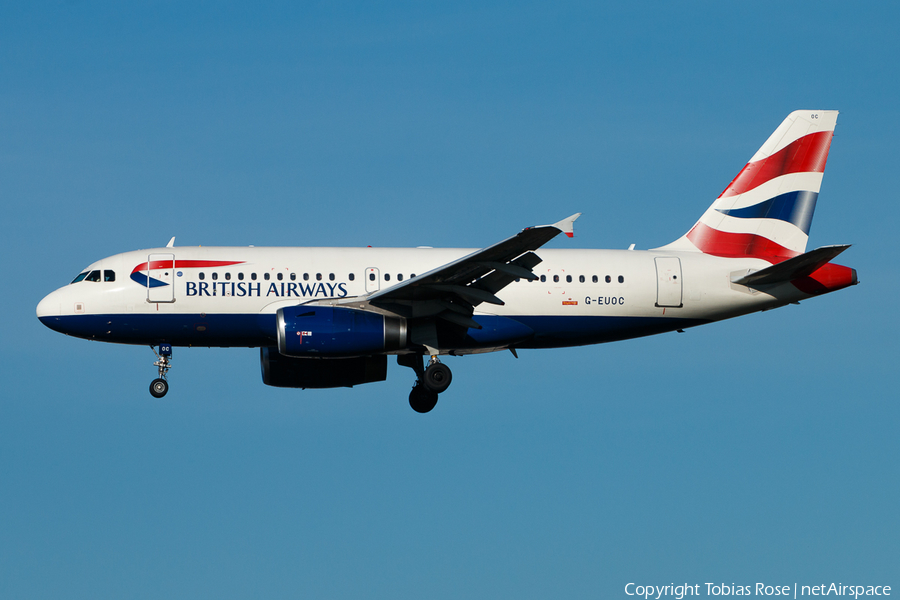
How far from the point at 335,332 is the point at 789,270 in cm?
1247

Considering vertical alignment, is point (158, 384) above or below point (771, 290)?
below

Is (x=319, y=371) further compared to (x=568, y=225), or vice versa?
(x=319, y=371)

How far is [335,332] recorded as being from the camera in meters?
27.9

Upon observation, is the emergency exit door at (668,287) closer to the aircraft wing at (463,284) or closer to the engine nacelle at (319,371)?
the aircraft wing at (463,284)

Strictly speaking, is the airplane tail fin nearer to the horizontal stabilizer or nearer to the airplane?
the airplane

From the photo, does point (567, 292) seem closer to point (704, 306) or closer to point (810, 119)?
point (704, 306)

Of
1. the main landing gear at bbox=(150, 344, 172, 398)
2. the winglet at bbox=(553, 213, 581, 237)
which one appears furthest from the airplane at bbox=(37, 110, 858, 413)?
the winglet at bbox=(553, 213, 581, 237)

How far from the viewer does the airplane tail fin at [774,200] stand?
1287 inches

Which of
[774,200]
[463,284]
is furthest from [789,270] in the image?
[463,284]

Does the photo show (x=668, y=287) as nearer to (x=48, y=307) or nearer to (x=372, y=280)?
(x=372, y=280)

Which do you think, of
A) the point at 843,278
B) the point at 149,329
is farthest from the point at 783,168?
the point at 149,329

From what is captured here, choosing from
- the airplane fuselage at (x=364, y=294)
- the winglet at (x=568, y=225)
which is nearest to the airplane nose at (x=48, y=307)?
the airplane fuselage at (x=364, y=294)

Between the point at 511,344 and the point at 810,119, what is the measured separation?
1200 cm

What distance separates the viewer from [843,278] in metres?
30.5
